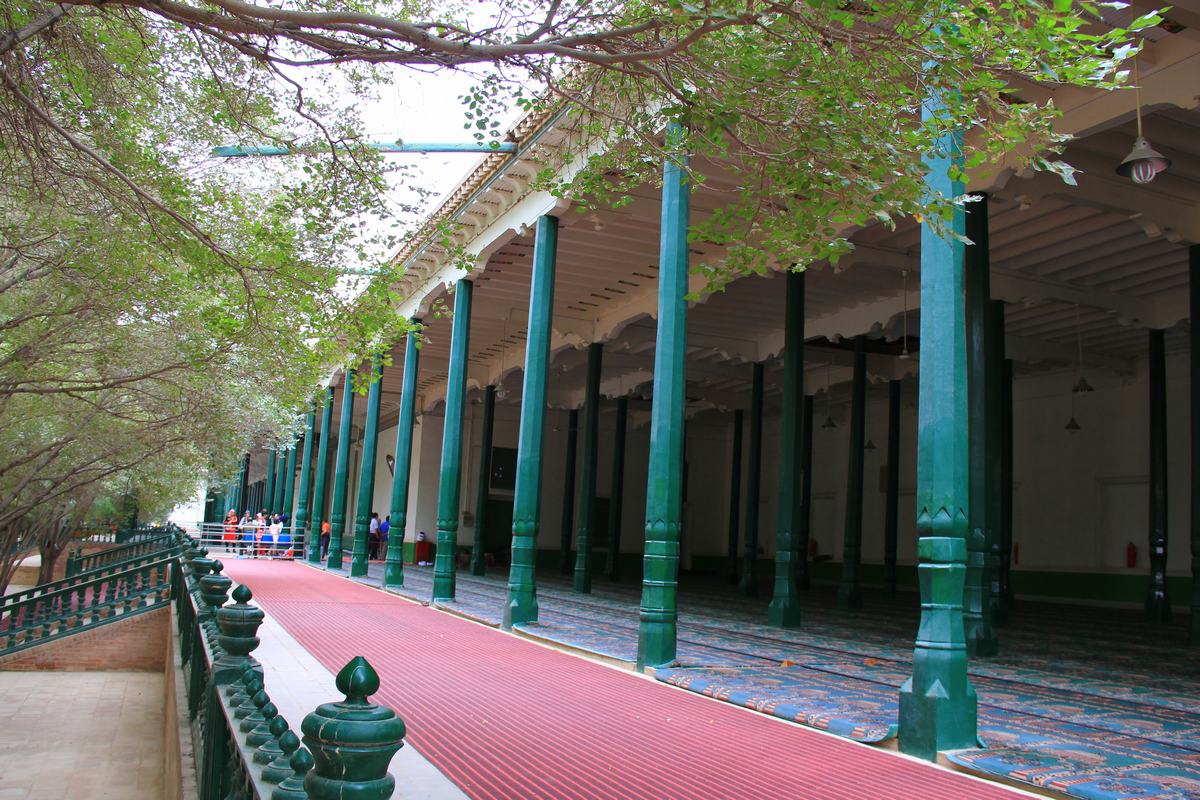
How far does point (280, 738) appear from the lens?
2.17 m

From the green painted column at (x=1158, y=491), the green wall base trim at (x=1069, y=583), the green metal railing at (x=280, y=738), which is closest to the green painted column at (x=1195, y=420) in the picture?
the green painted column at (x=1158, y=491)

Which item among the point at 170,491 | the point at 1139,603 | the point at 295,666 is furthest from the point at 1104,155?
the point at 170,491

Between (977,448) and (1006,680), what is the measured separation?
216 cm

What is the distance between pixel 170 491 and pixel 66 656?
12202 mm

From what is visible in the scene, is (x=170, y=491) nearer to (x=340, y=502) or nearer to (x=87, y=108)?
(x=340, y=502)

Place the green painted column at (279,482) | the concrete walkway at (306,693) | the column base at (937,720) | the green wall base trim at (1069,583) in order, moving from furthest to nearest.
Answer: the green painted column at (279,482) < the green wall base trim at (1069,583) < the column base at (937,720) < the concrete walkway at (306,693)

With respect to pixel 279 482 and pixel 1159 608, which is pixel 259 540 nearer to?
pixel 279 482

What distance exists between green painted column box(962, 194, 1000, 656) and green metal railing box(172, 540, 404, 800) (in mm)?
6085

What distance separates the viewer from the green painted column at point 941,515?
4.76 m

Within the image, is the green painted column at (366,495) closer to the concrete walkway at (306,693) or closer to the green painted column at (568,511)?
the green painted column at (568,511)

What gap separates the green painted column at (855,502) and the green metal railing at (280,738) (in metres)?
11.2

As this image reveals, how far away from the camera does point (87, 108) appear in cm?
607

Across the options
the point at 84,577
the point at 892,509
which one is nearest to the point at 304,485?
the point at 84,577

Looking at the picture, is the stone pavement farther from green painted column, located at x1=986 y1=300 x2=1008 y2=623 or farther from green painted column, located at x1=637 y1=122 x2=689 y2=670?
green painted column, located at x1=986 y1=300 x2=1008 y2=623
